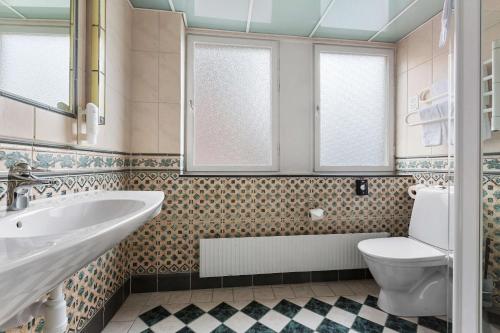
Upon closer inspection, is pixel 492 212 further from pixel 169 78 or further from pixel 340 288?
pixel 169 78

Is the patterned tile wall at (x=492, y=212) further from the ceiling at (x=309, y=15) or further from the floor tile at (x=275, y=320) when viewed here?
the ceiling at (x=309, y=15)

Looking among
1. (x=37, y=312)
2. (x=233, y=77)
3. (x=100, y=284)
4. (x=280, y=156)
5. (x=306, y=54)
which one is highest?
(x=306, y=54)

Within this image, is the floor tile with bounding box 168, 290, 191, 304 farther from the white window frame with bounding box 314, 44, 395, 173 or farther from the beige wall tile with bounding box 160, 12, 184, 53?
the beige wall tile with bounding box 160, 12, 184, 53

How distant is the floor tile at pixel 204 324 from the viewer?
1405mm

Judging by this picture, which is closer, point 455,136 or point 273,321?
point 455,136

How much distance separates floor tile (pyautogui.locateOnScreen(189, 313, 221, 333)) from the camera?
141 cm

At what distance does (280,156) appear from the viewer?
6.97ft

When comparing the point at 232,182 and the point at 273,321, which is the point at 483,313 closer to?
the point at 273,321

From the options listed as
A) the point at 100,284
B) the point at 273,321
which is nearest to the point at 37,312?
the point at 100,284

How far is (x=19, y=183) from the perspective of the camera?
77 cm

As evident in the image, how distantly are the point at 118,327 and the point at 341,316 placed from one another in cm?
139

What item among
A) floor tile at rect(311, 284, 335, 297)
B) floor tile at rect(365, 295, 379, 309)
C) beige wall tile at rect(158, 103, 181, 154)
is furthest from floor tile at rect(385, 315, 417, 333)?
beige wall tile at rect(158, 103, 181, 154)

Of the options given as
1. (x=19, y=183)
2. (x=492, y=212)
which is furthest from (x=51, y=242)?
(x=492, y=212)

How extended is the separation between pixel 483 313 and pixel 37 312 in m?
1.33
